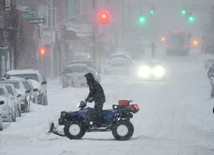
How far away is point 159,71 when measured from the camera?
5853cm

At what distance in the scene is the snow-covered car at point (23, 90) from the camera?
29.6m

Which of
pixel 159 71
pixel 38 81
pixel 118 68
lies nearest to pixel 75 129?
pixel 38 81

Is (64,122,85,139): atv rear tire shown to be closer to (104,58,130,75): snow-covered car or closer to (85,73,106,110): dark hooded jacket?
(85,73,106,110): dark hooded jacket

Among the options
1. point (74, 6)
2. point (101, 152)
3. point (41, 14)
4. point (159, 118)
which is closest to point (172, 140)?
point (101, 152)

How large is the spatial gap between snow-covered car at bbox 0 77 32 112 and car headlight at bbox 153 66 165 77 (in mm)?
27293

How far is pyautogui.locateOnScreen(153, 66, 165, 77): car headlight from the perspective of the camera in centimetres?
5844

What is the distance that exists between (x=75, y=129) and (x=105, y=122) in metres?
0.82

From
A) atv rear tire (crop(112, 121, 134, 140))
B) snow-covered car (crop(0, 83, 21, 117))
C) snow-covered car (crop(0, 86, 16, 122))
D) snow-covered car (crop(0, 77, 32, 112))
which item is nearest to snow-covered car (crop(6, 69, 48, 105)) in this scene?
snow-covered car (crop(0, 77, 32, 112))

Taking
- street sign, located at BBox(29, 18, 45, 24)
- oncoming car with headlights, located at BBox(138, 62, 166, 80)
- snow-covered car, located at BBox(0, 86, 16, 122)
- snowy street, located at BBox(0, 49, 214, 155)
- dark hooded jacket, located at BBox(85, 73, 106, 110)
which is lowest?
snowy street, located at BBox(0, 49, 214, 155)

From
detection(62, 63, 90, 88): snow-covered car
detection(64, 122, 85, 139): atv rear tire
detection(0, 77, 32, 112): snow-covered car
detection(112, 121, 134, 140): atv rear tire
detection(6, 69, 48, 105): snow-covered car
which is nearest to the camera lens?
detection(112, 121, 134, 140): atv rear tire

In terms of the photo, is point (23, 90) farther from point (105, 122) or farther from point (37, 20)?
point (37, 20)

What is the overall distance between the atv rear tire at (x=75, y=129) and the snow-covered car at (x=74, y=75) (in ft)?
94.1

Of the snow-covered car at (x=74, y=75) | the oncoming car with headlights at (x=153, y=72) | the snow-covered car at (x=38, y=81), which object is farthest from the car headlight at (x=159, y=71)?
the snow-covered car at (x=38, y=81)

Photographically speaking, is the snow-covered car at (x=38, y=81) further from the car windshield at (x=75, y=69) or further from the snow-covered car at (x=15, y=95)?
the car windshield at (x=75, y=69)
